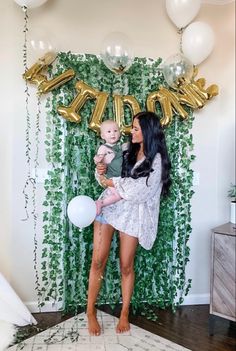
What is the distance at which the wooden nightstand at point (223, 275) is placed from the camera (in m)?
2.31

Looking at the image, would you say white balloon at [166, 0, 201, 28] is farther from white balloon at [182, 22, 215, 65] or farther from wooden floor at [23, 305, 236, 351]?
wooden floor at [23, 305, 236, 351]

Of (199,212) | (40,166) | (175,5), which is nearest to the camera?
(175,5)

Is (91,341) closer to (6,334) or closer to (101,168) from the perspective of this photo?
(6,334)

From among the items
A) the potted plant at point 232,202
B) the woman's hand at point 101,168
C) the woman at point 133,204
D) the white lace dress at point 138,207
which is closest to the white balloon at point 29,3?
the woman at point 133,204

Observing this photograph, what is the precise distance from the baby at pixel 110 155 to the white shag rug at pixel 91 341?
828mm

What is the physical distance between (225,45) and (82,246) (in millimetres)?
1953

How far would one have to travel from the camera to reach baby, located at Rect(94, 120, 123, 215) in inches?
91.7

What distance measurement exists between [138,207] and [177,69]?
1.01 m

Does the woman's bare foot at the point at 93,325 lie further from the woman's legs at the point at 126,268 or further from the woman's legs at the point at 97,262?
the woman's legs at the point at 126,268

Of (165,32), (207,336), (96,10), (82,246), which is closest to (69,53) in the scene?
(96,10)

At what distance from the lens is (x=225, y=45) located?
278 centimetres

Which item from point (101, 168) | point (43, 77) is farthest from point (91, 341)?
point (43, 77)

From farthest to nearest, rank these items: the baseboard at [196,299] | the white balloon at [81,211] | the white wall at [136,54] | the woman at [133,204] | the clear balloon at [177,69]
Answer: the baseboard at [196,299] → the white wall at [136,54] → the clear balloon at [177,69] → the woman at [133,204] → the white balloon at [81,211]

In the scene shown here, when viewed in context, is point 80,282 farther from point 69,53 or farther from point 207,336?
point 69,53
